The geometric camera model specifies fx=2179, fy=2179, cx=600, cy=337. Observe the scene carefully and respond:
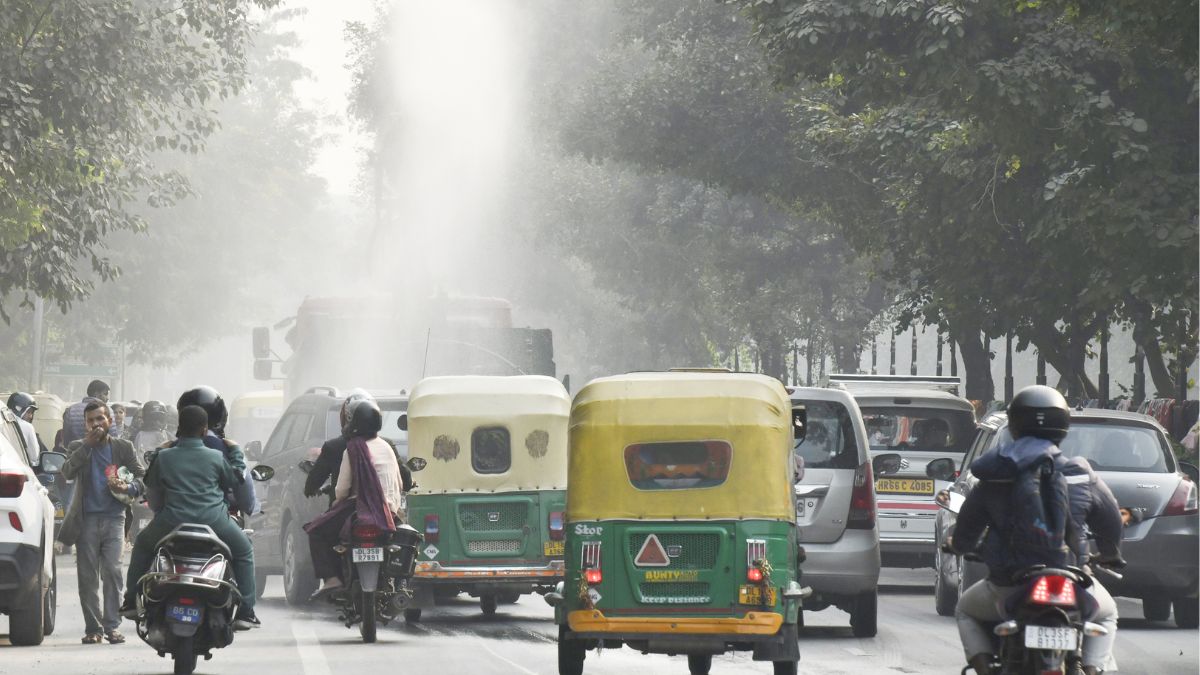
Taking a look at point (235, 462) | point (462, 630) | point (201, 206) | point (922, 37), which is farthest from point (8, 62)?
point (201, 206)

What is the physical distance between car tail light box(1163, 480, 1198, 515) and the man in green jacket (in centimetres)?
742

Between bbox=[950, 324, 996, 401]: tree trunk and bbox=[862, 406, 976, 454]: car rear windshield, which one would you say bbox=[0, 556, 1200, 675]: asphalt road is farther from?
bbox=[950, 324, 996, 401]: tree trunk

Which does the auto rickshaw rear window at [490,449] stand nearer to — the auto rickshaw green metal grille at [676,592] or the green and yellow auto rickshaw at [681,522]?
the green and yellow auto rickshaw at [681,522]

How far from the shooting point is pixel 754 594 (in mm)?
11734

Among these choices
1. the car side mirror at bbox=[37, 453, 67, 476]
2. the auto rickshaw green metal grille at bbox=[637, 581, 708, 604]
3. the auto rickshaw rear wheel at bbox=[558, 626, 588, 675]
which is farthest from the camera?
the car side mirror at bbox=[37, 453, 67, 476]

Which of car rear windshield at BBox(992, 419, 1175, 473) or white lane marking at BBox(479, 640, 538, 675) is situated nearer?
white lane marking at BBox(479, 640, 538, 675)

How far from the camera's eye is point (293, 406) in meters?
19.4

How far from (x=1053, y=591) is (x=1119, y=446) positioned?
343 inches

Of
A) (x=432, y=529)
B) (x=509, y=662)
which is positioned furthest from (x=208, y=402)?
(x=432, y=529)

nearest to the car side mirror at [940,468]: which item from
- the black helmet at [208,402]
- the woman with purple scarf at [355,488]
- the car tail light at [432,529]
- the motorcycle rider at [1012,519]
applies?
the car tail light at [432,529]

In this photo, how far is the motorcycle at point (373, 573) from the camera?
47.4ft

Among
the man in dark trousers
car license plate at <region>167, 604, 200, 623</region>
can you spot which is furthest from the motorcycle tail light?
car license plate at <region>167, 604, 200, 623</region>

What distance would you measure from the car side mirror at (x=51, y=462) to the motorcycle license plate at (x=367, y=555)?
207 centimetres

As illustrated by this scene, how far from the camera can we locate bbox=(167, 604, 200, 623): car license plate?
11562 mm
